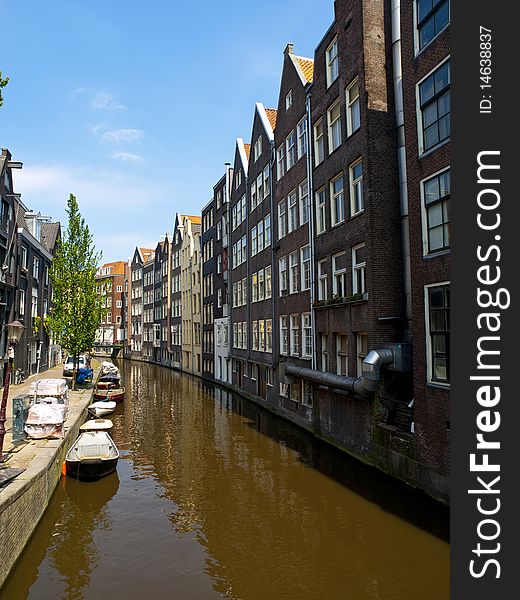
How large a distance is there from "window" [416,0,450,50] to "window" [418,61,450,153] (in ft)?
3.90

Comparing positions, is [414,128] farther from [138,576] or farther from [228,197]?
[228,197]

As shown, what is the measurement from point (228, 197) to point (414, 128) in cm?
3078

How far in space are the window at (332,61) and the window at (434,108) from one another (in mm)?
7740

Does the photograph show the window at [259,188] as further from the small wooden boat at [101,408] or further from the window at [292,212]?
the small wooden boat at [101,408]

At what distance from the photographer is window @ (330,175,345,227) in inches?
808

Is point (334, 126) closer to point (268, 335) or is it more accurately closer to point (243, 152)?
point (268, 335)

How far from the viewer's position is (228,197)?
44.1m

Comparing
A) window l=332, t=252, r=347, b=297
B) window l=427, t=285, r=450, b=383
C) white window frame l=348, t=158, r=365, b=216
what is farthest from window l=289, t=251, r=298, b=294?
window l=427, t=285, r=450, b=383

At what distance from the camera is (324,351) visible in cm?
2192

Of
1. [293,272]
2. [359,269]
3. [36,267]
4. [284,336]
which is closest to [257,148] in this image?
[293,272]

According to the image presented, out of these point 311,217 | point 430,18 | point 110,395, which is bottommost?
→ point 110,395

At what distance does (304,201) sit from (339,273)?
20.0 feet

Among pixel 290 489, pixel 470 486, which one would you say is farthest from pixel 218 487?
pixel 470 486

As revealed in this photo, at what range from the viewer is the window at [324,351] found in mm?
21547
